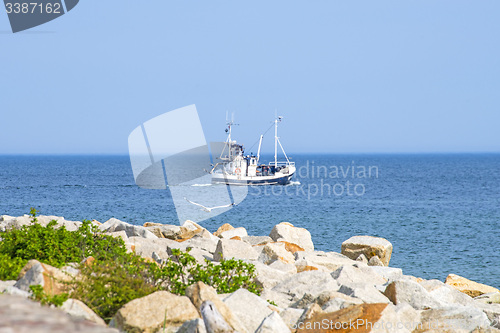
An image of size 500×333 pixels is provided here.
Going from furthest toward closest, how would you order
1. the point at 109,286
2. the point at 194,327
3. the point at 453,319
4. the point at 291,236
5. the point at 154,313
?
the point at 291,236, the point at 453,319, the point at 109,286, the point at 154,313, the point at 194,327

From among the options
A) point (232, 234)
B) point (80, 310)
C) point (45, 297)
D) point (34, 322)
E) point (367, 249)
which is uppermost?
point (34, 322)

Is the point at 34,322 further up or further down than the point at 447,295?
further up

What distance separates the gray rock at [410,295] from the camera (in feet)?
29.4

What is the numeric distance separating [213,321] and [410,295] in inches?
177

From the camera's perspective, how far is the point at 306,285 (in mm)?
9336

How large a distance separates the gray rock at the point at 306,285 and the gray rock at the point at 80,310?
388 cm

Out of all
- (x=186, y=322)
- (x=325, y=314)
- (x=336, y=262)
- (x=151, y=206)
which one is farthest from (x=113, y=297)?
(x=151, y=206)

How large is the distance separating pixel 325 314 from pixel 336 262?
602 centimetres

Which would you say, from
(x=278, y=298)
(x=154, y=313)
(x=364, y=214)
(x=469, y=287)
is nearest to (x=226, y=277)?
(x=278, y=298)

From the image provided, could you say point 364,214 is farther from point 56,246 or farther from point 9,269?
point 9,269

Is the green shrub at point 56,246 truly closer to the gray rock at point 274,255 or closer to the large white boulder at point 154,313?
the large white boulder at point 154,313

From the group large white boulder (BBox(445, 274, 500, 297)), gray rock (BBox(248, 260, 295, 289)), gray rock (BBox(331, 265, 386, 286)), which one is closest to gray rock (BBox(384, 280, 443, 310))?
gray rock (BBox(331, 265, 386, 286))

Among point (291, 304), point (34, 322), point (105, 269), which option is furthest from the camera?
point (291, 304)

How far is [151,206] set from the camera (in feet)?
165
